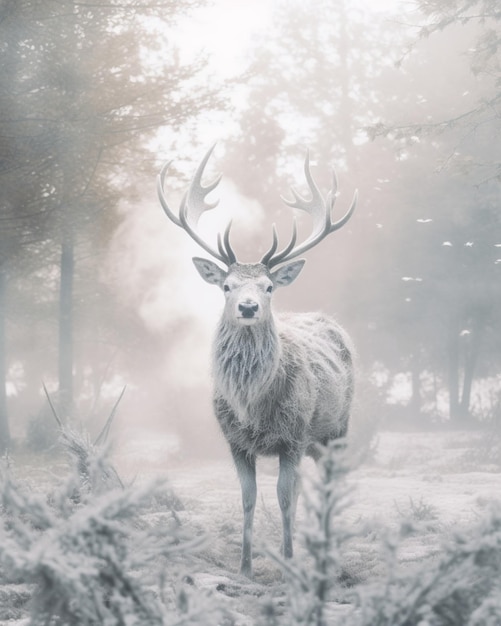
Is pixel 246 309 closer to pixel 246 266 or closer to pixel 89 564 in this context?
pixel 246 266

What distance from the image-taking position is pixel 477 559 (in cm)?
235

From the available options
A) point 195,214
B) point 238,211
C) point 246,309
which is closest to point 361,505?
point 195,214

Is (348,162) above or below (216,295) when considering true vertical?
A: above

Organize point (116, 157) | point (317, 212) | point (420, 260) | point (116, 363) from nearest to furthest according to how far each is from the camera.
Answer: point (317, 212) → point (116, 157) → point (420, 260) → point (116, 363)

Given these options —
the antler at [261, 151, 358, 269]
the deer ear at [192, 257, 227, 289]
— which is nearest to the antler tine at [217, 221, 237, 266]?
the deer ear at [192, 257, 227, 289]

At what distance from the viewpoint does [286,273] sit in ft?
20.7

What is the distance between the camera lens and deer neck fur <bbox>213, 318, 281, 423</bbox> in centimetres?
577

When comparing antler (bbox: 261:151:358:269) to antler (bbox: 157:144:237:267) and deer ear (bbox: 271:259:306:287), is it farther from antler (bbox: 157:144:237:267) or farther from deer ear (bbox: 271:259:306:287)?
antler (bbox: 157:144:237:267)

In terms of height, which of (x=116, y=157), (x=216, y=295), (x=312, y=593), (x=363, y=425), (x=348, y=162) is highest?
(x=348, y=162)

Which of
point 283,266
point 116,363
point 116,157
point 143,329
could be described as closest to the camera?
point 283,266

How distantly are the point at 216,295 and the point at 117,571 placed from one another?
14581 millimetres

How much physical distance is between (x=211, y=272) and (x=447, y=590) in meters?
4.07

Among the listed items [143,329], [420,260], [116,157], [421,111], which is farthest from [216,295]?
[421,111]

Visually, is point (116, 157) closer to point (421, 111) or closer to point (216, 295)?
point (216, 295)
